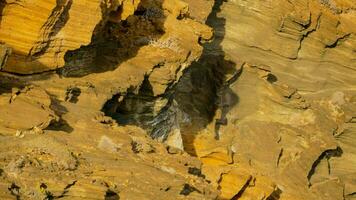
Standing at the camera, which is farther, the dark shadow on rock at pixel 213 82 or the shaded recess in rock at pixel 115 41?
the dark shadow on rock at pixel 213 82

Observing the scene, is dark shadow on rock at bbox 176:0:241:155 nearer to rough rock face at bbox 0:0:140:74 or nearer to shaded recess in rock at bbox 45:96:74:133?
rough rock face at bbox 0:0:140:74

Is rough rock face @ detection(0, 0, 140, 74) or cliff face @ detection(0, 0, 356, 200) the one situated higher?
rough rock face @ detection(0, 0, 140, 74)

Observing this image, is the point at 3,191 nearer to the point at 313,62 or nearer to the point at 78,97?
the point at 78,97

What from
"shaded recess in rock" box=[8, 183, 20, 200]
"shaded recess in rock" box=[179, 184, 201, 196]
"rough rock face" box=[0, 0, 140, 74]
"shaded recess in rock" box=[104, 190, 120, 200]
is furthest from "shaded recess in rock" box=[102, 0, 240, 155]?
"shaded recess in rock" box=[8, 183, 20, 200]

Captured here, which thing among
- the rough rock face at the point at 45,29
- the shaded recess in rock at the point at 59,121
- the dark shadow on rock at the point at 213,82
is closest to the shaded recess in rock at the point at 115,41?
the rough rock face at the point at 45,29

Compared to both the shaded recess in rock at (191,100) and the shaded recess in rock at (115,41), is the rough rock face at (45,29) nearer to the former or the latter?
the shaded recess in rock at (115,41)

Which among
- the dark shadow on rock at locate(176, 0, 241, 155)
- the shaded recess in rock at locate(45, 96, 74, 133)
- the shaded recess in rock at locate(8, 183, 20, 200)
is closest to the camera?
the shaded recess in rock at locate(8, 183, 20, 200)
